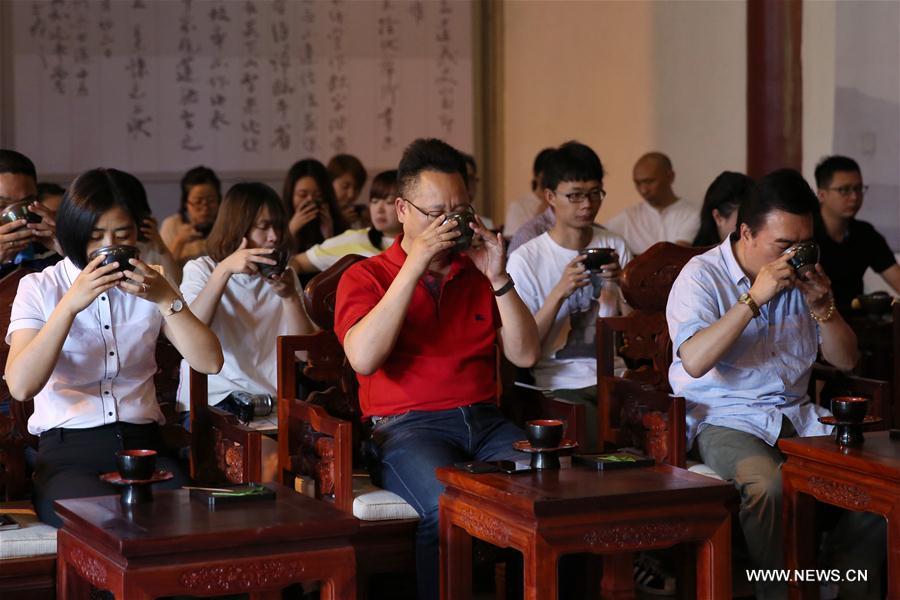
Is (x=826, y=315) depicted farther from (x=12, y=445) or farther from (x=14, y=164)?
(x=14, y=164)

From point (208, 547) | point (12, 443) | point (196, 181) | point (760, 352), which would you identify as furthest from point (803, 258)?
point (196, 181)

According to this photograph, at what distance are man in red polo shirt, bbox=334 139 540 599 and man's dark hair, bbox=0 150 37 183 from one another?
96cm

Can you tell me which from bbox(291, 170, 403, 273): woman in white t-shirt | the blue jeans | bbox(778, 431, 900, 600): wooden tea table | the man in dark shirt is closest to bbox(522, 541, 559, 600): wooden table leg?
the blue jeans

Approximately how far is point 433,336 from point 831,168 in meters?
1.94

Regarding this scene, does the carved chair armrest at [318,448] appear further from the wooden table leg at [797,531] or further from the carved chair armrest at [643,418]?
the wooden table leg at [797,531]

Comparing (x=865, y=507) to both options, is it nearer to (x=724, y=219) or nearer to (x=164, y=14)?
(x=724, y=219)

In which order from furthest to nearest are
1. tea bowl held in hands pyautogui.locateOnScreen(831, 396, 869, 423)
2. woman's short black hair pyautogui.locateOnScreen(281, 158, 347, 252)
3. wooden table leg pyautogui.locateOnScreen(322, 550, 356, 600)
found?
1. woman's short black hair pyautogui.locateOnScreen(281, 158, 347, 252)
2. tea bowl held in hands pyautogui.locateOnScreen(831, 396, 869, 423)
3. wooden table leg pyautogui.locateOnScreen(322, 550, 356, 600)

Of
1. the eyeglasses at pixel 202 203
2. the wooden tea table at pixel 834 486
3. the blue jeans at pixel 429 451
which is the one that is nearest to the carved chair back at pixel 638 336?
the blue jeans at pixel 429 451

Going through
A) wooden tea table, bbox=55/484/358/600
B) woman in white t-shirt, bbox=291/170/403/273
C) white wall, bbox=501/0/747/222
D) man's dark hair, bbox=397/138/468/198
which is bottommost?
wooden tea table, bbox=55/484/358/600

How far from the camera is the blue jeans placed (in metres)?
2.49

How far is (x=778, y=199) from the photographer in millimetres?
2809

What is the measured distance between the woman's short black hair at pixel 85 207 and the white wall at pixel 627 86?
3.54m

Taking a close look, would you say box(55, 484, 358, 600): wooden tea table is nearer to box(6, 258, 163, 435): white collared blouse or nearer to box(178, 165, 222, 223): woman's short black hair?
box(6, 258, 163, 435): white collared blouse

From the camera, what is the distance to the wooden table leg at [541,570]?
2.03 m
